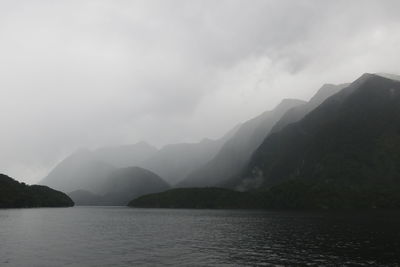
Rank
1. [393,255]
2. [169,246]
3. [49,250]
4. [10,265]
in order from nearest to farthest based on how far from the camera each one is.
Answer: [10,265], [393,255], [49,250], [169,246]

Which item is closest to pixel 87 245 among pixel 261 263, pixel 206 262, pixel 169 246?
pixel 169 246

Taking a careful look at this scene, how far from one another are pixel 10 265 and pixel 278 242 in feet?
214

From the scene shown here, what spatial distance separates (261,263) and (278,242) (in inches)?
1327

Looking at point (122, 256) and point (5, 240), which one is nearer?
point (122, 256)

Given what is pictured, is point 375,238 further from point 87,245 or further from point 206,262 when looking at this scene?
point 87,245

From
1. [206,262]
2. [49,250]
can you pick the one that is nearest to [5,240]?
[49,250]

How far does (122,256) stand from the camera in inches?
3002

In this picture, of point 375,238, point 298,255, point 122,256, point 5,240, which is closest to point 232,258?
point 298,255

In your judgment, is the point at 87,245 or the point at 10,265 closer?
the point at 10,265

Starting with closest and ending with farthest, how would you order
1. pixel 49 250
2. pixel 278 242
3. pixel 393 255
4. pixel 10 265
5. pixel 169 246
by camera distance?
pixel 10 265, pixel 393 255, pixel 49 250, pixel 169 246, pixel 278 242

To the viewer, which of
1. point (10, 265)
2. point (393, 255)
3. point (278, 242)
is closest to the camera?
point (10, 265)

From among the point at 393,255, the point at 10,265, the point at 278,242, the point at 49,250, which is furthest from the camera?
the point at 278,242

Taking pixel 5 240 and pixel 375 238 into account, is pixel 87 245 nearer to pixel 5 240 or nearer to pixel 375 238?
pixel 5 240

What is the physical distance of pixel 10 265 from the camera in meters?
66.1
